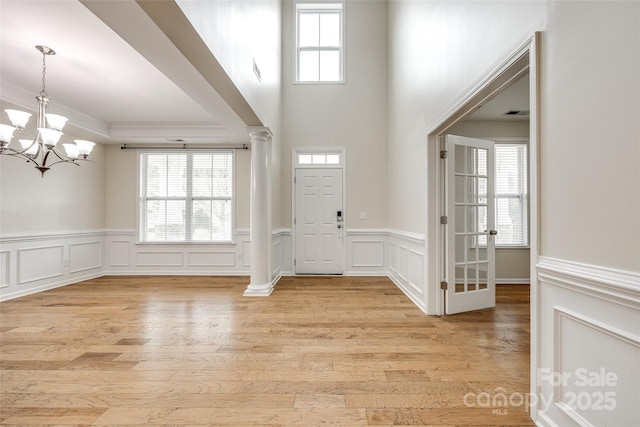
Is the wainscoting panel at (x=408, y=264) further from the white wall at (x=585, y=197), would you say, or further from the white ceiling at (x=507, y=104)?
the white wall at (x=585, y=197)

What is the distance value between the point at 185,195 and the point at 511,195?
19.3 feet

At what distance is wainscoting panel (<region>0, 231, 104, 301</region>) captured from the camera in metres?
4.41

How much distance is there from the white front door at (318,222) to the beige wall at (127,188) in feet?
3.37

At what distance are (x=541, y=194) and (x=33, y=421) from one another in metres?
3.08

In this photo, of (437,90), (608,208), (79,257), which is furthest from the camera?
A: (79,257)

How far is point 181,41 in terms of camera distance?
2.22 m

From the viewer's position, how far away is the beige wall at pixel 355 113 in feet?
19.8

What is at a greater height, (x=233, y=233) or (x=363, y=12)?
(x=363, y=12)

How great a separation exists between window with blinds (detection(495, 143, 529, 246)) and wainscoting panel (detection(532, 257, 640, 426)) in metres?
4.15

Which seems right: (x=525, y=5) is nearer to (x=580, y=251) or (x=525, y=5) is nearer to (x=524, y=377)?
(x=580, y=251)

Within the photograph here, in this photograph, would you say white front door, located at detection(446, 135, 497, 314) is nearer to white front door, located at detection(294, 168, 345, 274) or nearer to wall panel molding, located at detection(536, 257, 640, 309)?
wall panel molding, located at detection(536, 257, 640, 309)

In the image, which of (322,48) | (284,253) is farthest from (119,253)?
(322,48)

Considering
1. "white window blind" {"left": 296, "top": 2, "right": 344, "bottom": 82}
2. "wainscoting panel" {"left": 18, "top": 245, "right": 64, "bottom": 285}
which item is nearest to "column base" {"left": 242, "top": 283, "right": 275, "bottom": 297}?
"wainscoting panel" {"left": 18, "top": 245, "right": 64, "bottom": 285}

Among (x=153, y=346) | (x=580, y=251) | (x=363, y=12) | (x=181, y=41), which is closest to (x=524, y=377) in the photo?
(x=580, y=251)
